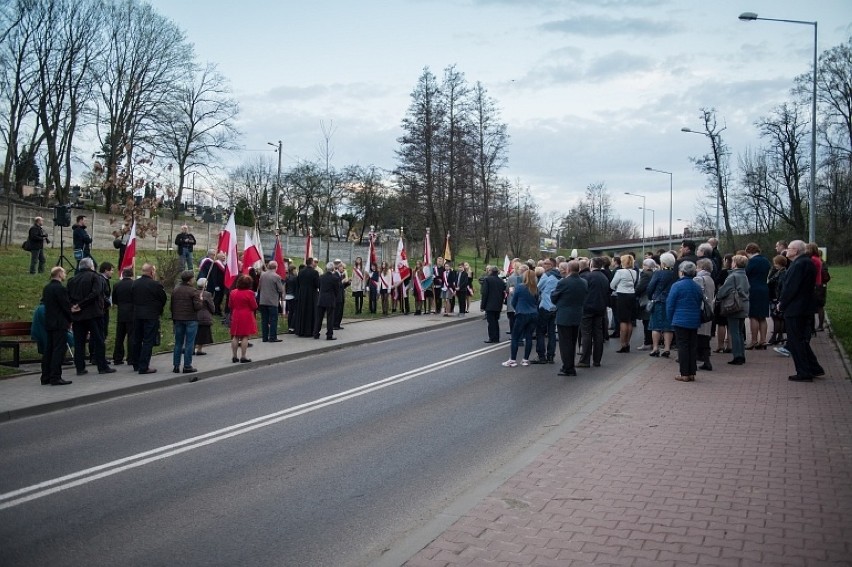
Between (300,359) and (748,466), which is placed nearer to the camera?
(748,466)

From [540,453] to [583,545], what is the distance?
255cm

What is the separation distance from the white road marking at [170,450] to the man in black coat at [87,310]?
486 cm

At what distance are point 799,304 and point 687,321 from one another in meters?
1.64

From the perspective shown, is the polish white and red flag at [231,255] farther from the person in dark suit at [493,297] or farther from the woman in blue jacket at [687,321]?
the woman in blue jacket at [687,321]

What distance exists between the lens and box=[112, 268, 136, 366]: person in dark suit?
47.6 feet

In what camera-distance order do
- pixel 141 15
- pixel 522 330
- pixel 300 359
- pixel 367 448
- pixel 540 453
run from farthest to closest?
1. pixel 141 15
2. pixel 300 359
3. pixel 522 330
4. pixel 367 448
5. pixel 540 453

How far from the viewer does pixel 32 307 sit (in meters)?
19.2

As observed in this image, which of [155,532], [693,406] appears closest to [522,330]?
[693,406]

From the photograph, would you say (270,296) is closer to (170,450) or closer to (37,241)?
(37,241)

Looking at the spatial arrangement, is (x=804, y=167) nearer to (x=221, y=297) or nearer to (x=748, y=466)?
(x=221, y=297)

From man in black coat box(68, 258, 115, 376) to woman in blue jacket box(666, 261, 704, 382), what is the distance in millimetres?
9811

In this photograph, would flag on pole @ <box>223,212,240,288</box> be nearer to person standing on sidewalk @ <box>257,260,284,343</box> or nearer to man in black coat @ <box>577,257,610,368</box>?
person standing on sidewalk @ <box>257,260,284,343</box>

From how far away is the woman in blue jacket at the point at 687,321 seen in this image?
1227 centimetres

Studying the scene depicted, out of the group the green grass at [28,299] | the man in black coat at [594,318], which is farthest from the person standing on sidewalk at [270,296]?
the man in black coat at [594,318]
